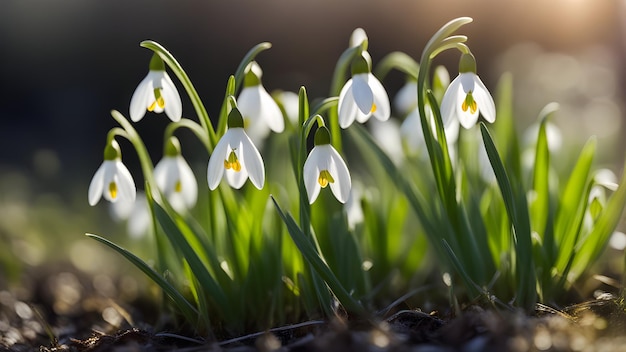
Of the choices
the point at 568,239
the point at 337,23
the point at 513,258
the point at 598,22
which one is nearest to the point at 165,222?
the point at 513,258

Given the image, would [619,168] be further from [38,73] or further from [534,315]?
[38,73]

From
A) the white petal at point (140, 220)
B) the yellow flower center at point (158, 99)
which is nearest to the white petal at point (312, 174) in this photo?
the yellow flower center at point (158, 99)

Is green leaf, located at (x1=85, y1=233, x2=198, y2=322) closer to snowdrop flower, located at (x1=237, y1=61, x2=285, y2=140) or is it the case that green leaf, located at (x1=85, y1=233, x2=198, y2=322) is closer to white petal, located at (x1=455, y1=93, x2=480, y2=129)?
snowdrop flower, located at (x1=237, y1=61, x2=285, y2=140)

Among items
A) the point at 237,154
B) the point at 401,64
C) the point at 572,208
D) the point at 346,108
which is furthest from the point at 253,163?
the point at 572,208

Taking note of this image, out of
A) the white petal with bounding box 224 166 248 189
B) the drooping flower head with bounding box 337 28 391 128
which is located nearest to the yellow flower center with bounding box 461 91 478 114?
the drooping flower head with bounding box 337 28 391 128

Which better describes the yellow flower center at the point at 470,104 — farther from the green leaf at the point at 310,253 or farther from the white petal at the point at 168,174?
the white petal at the point at 168,174

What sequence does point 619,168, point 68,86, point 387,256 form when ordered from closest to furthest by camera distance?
point 387,256, point 619,168, point 68,86
